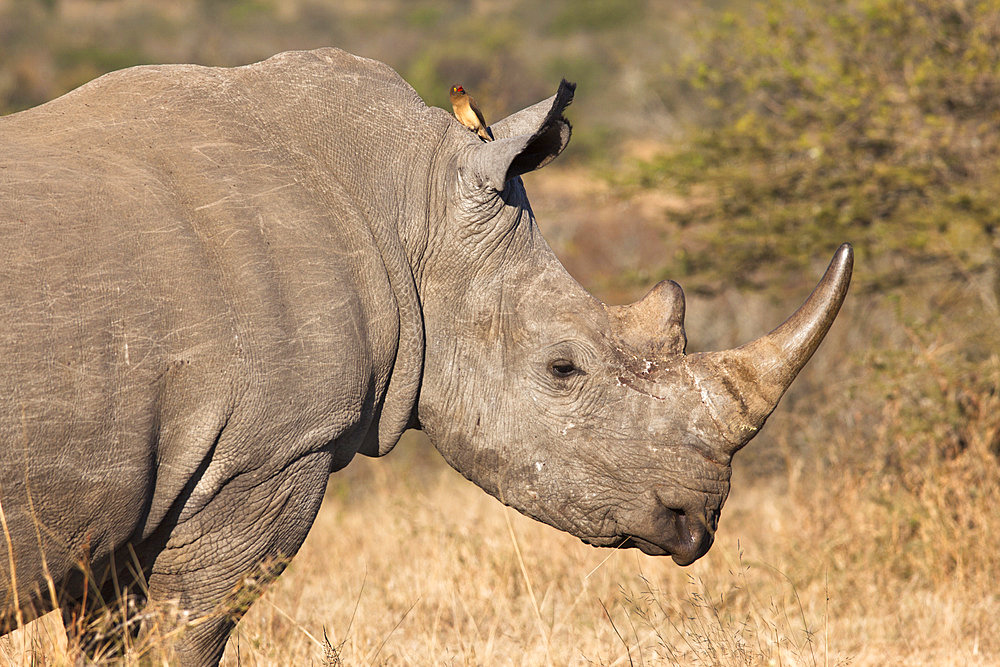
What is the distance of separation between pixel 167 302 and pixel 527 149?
4.69 feet

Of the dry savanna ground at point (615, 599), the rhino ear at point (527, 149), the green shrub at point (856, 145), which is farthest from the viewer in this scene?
the green shrub at point (856, 145)

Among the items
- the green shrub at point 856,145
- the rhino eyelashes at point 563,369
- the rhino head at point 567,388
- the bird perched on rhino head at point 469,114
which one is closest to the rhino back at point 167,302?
the rhino head at point 567,388

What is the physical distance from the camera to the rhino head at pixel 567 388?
12.7ft

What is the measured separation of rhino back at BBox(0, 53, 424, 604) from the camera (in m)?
2.83

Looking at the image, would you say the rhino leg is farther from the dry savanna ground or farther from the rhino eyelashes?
the rhino eyelashes

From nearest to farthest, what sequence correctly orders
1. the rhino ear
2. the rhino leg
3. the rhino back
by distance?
the rhino back → the rhino leg → the rhino ear

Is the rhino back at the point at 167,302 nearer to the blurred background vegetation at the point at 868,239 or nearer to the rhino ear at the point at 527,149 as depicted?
the rhino ear at the point at 527,149

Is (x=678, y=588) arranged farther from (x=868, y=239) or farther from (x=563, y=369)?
(x=868, y=239)

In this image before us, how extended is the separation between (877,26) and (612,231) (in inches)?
336

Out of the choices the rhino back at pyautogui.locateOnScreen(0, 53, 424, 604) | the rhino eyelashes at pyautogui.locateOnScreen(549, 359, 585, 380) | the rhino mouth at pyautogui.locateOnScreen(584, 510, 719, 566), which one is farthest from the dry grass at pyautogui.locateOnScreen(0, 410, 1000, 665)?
the rhino back at pyautogui.locateOnScreen(0, 53, 424, 604)

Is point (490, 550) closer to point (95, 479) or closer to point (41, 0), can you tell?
point (95, 479)

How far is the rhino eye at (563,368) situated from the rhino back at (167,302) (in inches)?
23.9

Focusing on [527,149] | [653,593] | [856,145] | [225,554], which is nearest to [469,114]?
[527,149]

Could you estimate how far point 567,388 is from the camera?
12.9ft
